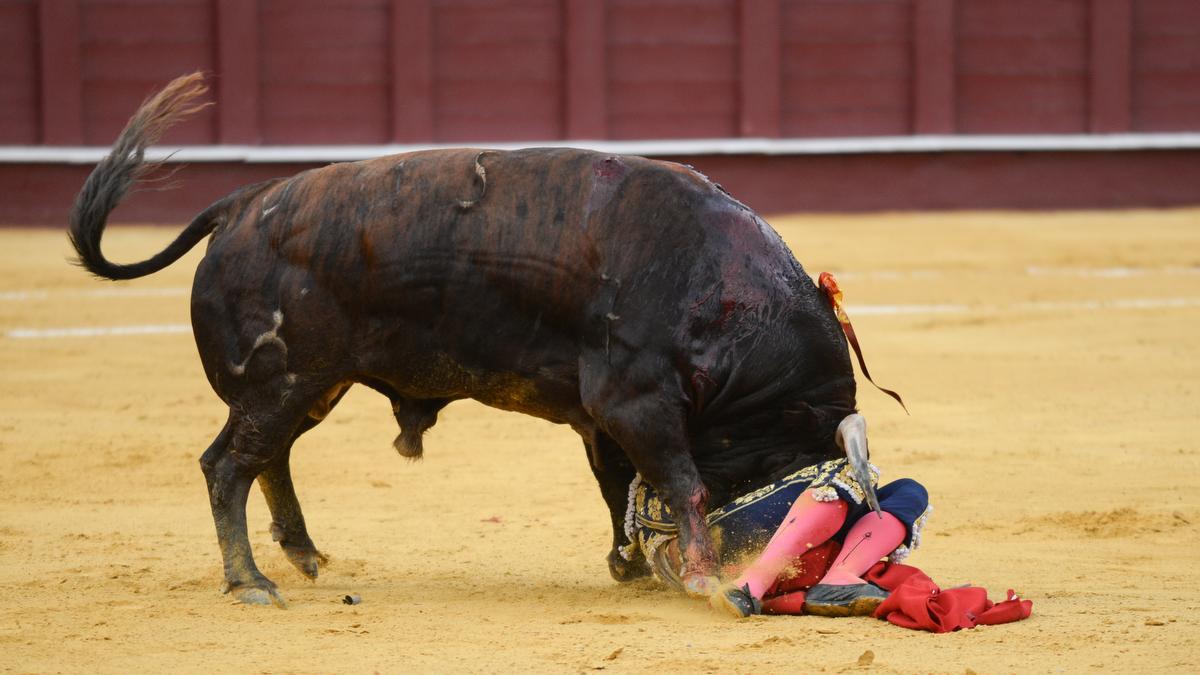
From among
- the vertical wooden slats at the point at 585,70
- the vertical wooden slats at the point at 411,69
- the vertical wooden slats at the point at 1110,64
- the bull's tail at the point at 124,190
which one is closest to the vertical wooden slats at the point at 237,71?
the vertical wooden slats at the point at 411,69

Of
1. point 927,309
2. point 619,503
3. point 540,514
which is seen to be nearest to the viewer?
point 619,503

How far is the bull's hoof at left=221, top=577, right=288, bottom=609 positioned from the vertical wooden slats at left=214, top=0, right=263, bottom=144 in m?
10.6

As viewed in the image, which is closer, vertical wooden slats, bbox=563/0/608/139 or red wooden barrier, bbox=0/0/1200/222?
red wooden barrier, bbox=0/0/1200/222

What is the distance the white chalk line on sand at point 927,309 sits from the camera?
9.94 metres

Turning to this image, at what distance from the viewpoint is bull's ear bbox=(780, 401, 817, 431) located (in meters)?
4.39

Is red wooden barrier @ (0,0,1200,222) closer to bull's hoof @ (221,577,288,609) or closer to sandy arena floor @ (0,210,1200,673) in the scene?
sandy arena floor @ (0,210,1200,673)

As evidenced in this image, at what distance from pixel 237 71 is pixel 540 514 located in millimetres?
9645

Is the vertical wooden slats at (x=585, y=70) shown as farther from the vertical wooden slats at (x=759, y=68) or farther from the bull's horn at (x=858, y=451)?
the bull's horn at (x=858, y=451)

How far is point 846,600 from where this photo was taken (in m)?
4.20

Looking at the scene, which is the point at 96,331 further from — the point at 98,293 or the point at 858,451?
the point at 858,451

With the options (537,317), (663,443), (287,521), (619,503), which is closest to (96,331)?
(287,521)

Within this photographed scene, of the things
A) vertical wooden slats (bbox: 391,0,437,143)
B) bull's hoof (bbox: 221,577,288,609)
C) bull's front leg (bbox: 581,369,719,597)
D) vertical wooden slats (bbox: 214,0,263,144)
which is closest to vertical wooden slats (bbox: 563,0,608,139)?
vertical wooden slats (bbox: 391,0,437,143)

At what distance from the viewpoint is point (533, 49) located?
1498cm

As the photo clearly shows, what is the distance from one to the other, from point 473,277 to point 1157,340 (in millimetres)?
5891
